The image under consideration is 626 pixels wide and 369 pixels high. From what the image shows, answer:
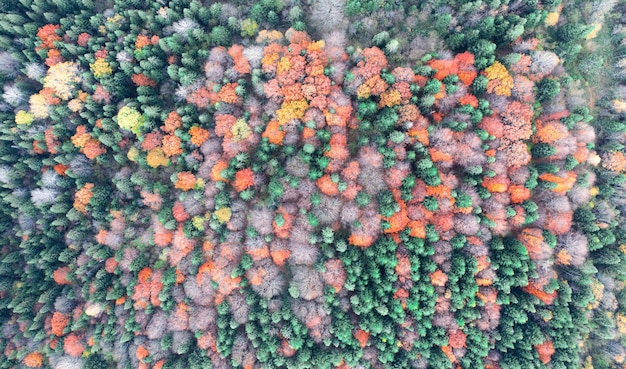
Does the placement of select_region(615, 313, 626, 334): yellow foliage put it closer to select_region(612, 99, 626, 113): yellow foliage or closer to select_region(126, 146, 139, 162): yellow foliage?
select_region(612, 99, 626, 113): yellow foliage

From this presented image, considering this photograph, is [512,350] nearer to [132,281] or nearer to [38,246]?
[132,281]

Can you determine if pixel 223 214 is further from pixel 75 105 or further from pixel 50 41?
pixel 50 41

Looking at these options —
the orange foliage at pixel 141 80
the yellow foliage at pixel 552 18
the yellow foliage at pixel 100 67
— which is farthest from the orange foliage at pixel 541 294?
the yellow foliage at pixel 100 67

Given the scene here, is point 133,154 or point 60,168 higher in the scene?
point 133,154

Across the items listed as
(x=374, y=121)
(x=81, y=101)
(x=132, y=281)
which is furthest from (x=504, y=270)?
(x=81, y=101)

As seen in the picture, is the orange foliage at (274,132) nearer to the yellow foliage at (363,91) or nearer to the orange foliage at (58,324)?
the yellow foliage at (363,91)

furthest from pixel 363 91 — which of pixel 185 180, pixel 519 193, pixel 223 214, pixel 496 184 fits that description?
pixel 185 180

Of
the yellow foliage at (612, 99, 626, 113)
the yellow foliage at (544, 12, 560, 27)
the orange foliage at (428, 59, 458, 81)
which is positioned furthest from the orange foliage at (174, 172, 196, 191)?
the yellow foliage at (612, 99, 626, 113)
